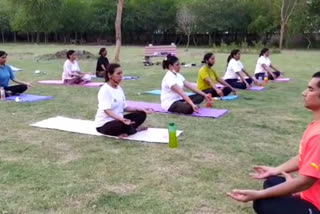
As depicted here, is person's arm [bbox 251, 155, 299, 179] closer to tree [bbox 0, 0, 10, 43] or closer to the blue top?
the blue top

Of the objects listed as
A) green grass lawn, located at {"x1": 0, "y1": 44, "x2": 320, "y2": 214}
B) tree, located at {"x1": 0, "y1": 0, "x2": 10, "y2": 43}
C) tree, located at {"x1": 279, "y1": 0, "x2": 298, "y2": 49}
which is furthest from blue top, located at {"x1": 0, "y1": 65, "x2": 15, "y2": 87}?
tree, located at {"x1": 0, "y1": 0, "x2": 10, "y2": 43}

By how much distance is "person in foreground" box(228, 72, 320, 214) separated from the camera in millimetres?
2061

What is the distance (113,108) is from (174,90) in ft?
5.11

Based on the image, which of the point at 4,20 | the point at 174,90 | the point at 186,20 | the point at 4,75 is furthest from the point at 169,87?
the point at 4,20

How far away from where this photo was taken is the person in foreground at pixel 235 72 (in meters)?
8.77

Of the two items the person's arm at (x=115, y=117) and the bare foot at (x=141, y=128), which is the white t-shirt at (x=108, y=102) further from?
the bare foot at (x=141, y=128)

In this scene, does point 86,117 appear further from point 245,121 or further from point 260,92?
point 260,92

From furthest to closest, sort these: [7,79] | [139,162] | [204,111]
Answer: [7,79], [204,111], [139,162]

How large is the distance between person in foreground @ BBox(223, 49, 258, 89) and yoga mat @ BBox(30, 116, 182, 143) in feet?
12.9

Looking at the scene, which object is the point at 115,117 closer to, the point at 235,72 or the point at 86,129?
the point at 86,129

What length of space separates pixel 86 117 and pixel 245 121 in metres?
2.46

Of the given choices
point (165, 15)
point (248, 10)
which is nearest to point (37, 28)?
point (165, 15)

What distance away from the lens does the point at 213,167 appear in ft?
13.1

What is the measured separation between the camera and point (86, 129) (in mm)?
5383
